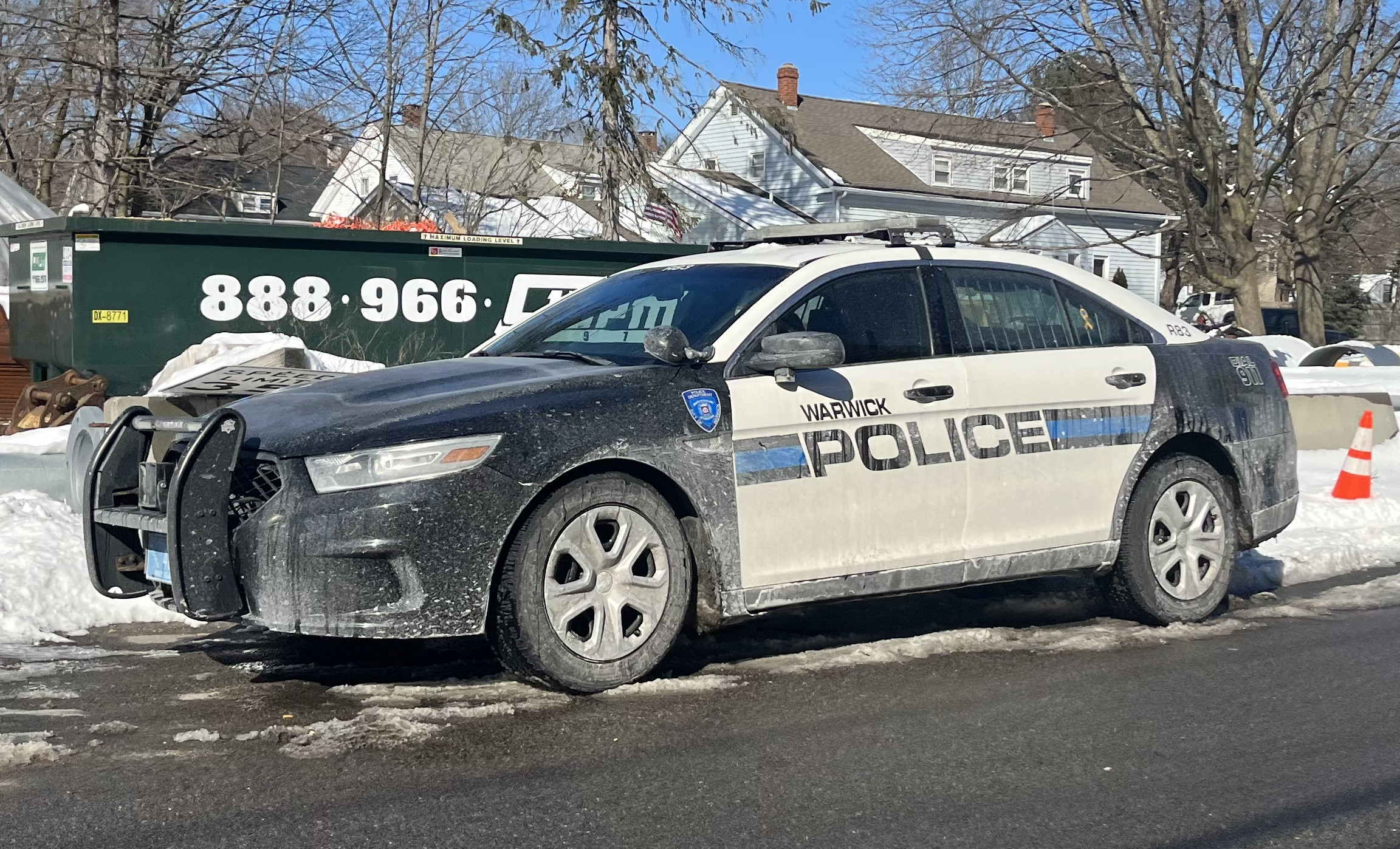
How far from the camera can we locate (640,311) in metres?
6.09

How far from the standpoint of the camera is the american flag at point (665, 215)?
21.2 metres

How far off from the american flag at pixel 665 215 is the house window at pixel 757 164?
2027 cm

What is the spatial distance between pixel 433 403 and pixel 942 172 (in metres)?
37.6

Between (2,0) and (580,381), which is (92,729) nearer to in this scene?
(580,381)

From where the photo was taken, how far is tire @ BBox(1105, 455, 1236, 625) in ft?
21.6

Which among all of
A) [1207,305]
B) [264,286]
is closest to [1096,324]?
[264,286]

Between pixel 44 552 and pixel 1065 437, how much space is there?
465 cm

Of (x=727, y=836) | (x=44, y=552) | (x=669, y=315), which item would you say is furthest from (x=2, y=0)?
(x=727, y=836)

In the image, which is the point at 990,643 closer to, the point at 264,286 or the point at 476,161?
the point at 264,286

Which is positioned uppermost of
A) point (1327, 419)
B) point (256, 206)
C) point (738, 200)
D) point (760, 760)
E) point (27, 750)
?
point (256, 206)

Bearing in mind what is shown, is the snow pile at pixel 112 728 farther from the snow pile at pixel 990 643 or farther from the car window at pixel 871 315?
the car window at pixel 871 315

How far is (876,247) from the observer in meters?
6.31

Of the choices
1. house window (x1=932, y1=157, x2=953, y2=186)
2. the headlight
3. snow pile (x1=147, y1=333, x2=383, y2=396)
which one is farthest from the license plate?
house window (x1=932, y1=157, x2=953, y2=186)

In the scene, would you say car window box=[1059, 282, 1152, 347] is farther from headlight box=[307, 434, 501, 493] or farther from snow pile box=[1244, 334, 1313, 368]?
snow pile box=[1244, 334, 1313, 368]
